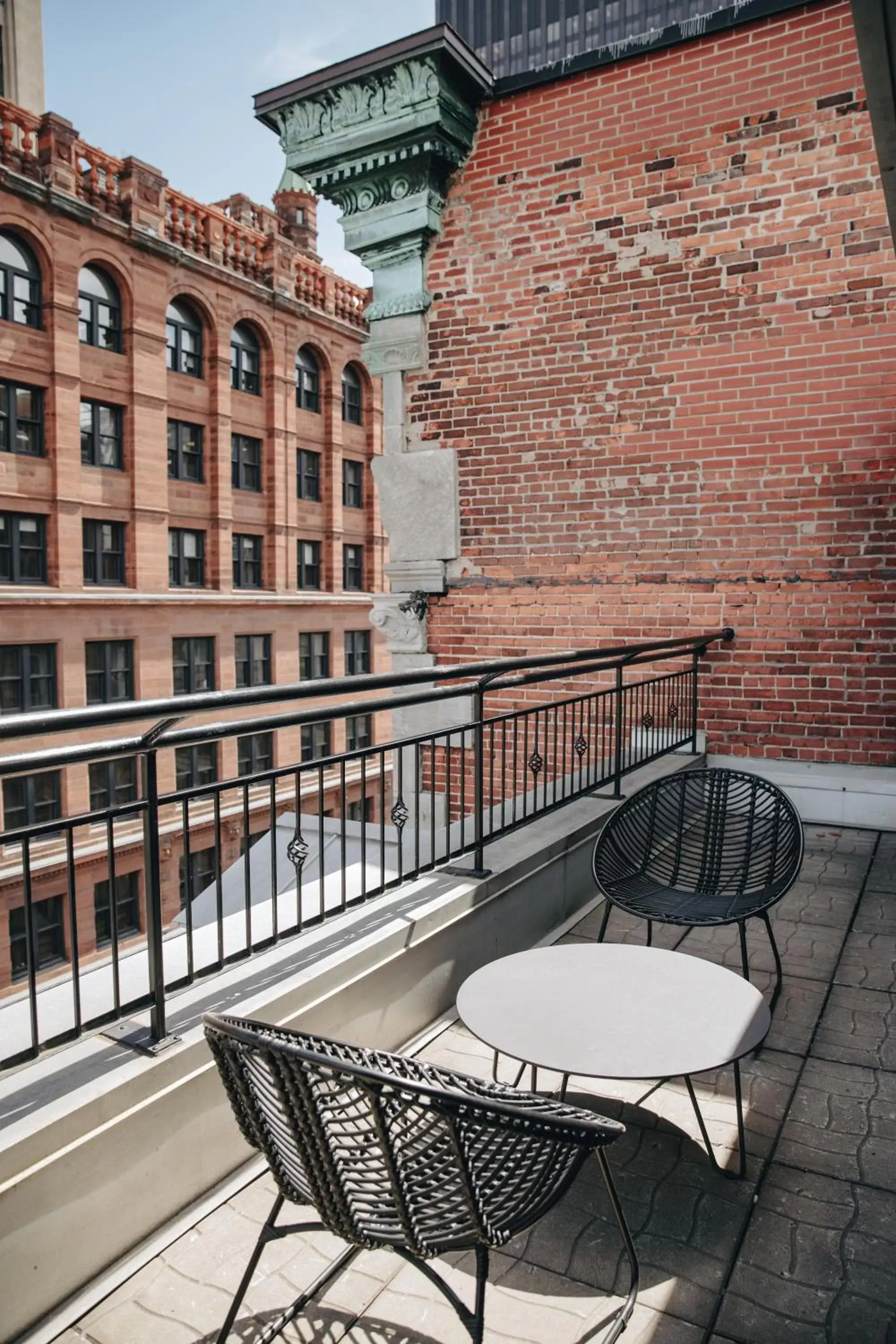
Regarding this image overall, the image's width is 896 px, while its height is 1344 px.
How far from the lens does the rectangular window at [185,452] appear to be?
29.0 m

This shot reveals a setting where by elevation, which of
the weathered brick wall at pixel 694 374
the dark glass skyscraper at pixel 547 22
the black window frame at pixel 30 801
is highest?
the dark glass skyscraper at pixel 547 22

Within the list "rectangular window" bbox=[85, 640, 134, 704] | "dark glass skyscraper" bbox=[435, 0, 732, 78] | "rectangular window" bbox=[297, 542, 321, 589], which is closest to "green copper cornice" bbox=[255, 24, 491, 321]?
"rectangular window" bbox=[85, 640, 134, 704]

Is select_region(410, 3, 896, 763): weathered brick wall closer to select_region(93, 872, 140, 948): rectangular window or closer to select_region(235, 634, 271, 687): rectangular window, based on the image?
select_region(93, 872, 140, 948): rectangular window

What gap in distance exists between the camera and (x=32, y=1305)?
6.42 feet

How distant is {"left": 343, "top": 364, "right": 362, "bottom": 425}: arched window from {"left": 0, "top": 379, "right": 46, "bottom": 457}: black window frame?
497 inches

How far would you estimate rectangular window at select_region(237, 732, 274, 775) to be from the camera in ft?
101

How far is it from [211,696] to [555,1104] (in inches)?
50.6

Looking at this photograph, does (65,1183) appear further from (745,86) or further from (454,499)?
(745,86)

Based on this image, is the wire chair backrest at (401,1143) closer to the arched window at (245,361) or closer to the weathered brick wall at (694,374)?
the weathered brick wall at (694,374)

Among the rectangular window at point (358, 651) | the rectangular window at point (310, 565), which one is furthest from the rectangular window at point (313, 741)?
the rectangular window at point (310, 565)

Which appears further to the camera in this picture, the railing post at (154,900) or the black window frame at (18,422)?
the black window frame at (18,422)

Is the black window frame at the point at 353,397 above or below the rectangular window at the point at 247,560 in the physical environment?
above

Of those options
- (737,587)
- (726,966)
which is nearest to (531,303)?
(737,587)

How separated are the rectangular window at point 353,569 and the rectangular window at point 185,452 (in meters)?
7.47
